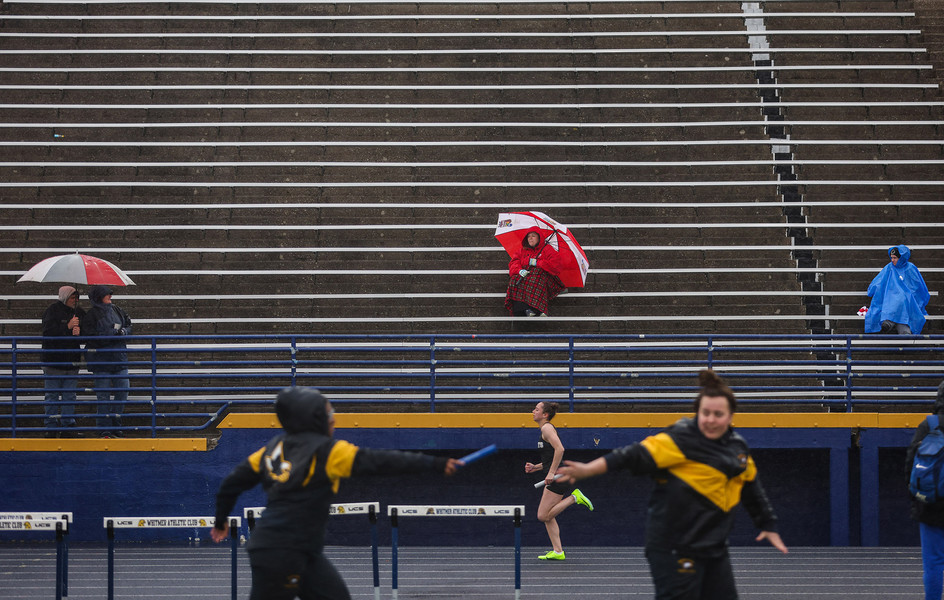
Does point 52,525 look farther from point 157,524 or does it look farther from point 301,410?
point 301,410

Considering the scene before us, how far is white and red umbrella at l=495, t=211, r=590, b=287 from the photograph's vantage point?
13344 millimetres

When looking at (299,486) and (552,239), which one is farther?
(552,239)

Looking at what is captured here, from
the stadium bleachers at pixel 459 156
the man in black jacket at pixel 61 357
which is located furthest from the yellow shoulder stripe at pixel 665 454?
the man in black jacket at pixel 61 357

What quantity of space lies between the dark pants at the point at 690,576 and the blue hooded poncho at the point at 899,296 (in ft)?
28.3

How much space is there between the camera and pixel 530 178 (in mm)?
15383

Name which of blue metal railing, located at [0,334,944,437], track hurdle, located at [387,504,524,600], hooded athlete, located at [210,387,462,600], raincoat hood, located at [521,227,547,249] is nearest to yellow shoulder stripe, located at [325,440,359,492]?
hooded athlete, located at [210,387,462,600]

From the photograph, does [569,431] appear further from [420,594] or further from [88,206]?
[88,206]

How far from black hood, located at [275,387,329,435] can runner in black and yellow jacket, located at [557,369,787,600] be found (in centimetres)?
140

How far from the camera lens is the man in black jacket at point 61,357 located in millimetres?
12367

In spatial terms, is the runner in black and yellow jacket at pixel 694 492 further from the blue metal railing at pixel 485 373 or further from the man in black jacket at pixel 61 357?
the man in black jacket at pixel 61 357

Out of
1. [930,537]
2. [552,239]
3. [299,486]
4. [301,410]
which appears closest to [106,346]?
[552,239]

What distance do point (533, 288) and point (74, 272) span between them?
5.61 metres

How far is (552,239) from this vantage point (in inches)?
526

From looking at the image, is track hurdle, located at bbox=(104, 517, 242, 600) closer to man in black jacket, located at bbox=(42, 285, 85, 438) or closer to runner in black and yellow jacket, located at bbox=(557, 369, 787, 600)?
runner in black and yellow jacket, located at bbox=(557, 369, 787, 600)
